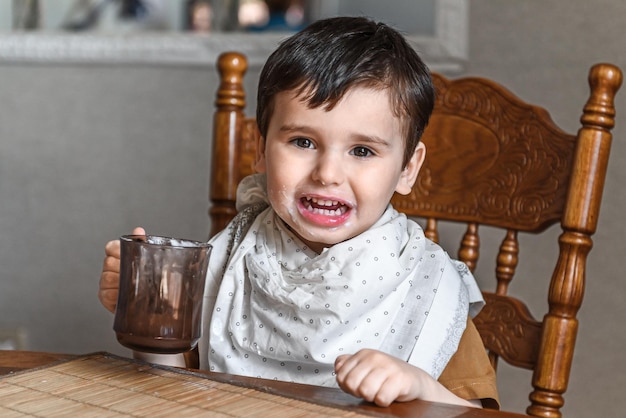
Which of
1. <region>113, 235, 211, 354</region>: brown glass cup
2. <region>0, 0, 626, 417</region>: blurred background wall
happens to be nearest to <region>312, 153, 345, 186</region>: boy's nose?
<region>113, 235, 211, 354</region>: brown glass cup

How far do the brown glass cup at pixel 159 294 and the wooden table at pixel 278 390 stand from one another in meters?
0.03

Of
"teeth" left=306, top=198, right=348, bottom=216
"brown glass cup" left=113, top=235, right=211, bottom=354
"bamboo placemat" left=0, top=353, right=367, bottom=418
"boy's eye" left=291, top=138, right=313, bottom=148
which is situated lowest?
"bamboo placemat" left=0, top=353, right=367, bottom=418

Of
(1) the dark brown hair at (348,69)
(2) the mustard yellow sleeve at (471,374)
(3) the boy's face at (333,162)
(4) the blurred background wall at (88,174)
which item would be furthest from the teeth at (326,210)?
(4) the blurred background wall at (88,174)

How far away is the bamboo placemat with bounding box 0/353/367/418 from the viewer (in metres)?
0.68

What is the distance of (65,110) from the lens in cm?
233

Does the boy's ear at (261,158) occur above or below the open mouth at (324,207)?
above

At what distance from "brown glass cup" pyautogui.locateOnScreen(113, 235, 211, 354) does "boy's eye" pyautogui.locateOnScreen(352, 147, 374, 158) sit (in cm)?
28

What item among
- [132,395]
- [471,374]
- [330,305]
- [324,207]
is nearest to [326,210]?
[324,207]

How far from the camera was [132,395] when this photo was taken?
0.72 metres

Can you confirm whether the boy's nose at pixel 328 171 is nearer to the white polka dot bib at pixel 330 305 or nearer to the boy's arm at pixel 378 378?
the white polka dot bib at pixel 330 305

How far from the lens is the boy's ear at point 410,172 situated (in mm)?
1120

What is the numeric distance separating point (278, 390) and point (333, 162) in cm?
32

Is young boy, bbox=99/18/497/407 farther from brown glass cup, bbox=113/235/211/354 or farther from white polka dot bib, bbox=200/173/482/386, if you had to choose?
brown glass cup, bbox=113/235/211/354

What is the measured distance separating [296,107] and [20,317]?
5.42ft
